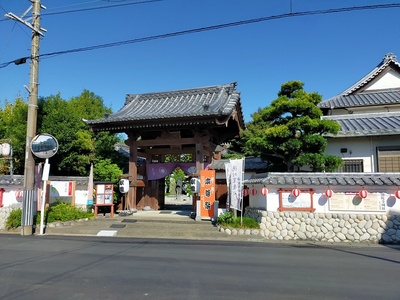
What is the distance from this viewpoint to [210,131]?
48.6 ft

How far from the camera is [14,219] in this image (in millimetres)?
12672

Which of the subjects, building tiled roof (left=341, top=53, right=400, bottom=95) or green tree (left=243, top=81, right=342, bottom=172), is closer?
green tree (left=243, top=81, right=342, bottom=172)

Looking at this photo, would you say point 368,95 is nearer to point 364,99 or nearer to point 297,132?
point 364,99

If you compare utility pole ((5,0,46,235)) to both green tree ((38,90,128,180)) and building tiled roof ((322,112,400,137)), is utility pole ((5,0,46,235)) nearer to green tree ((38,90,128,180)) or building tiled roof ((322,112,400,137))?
green tree ((38,90,128,180))

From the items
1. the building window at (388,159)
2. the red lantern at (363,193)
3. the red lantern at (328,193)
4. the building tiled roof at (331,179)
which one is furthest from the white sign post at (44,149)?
the building window at (388,159)

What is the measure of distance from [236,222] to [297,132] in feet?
A: 14.8

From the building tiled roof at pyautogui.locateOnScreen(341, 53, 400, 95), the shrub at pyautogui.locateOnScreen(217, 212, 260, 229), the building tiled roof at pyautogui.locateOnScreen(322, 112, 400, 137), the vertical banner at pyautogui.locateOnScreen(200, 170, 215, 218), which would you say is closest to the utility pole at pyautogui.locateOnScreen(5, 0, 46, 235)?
the vertical banner at pyautogui.locateOnScreen(200, 170, 215, 218)

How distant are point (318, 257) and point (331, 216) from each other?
346 centimetres

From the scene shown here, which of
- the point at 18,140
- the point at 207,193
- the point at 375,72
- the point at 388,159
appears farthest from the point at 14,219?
the point at 375,72

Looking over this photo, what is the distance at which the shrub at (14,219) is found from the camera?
1258cm

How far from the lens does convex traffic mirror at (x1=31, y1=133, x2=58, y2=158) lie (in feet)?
39.9

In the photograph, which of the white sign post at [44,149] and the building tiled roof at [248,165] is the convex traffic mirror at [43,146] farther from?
the building tiled roof at [248,165]

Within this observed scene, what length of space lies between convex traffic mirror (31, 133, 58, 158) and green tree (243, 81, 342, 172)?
795 cm

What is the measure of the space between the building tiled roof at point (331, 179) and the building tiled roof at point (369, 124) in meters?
3.38
